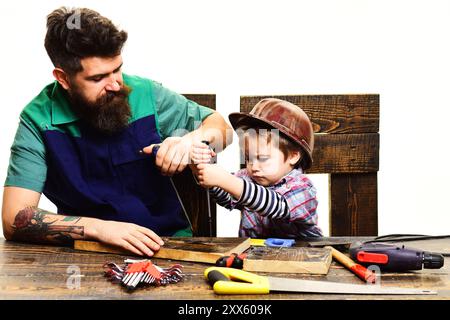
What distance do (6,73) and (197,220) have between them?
1.33 m

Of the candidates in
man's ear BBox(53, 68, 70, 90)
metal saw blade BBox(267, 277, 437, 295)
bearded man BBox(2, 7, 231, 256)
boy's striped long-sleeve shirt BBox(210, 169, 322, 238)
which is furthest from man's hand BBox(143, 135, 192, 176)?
metal saw blade BBox(267, 277, 437, 295)

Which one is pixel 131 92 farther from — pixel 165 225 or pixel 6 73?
pixel 6 73

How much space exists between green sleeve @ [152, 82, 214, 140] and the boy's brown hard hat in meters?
0.21

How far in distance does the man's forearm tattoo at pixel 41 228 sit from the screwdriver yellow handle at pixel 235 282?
533 millimetres

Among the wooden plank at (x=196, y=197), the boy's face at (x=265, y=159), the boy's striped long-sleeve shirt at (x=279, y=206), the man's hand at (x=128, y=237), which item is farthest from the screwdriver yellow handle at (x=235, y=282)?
the wooden plank at (x=196, y=197)

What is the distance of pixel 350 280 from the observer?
1.50 m

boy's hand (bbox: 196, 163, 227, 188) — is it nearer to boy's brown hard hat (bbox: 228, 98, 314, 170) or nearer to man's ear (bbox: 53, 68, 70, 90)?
boy's brown hard hat (bbox: 228, 98, 314, 170)

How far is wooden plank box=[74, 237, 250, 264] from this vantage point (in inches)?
65.9

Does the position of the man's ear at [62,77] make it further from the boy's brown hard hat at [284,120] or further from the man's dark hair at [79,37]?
the boy's brown hard hat at [284,120]

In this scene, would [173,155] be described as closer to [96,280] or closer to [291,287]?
[96,280]

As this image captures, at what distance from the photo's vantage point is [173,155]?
1.97 m

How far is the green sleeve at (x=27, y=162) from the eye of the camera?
2.11 metres
